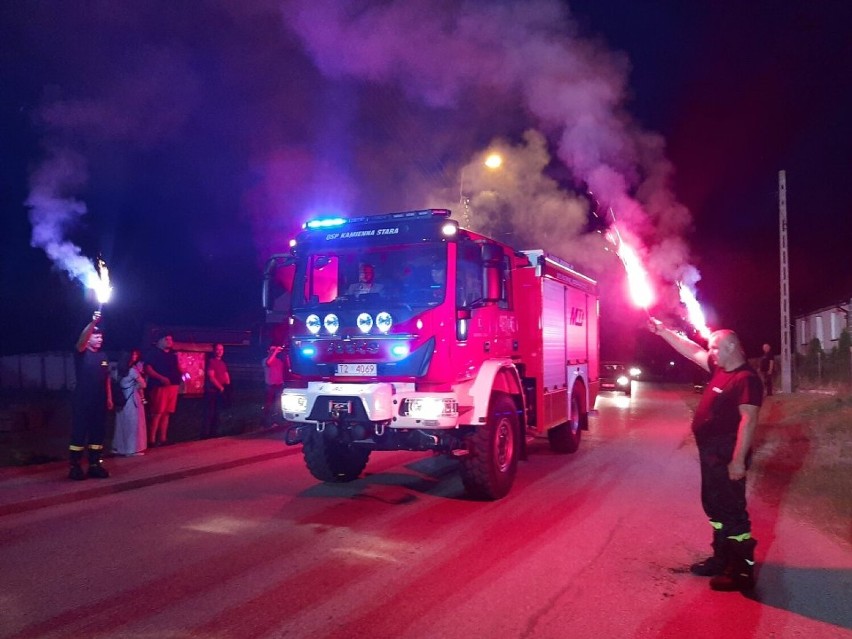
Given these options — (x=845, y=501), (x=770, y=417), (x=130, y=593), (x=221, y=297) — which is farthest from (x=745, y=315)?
(x=130, y=593)

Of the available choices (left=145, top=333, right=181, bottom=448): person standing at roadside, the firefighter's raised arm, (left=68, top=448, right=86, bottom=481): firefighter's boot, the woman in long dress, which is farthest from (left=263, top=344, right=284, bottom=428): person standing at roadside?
the firefighter's raised arm

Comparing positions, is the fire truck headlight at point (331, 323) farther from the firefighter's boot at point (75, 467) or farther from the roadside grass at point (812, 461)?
the roadside grass at point (812, 461)

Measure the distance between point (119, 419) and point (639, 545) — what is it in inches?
310

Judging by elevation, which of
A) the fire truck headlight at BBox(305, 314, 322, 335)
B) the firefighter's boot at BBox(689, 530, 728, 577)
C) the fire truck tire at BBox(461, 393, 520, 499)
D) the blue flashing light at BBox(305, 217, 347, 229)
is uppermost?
the blue flashing light at BBox(305, 217, 347, 229)

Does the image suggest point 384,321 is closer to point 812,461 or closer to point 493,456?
point 493,456

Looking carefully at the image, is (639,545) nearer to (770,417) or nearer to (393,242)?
(393,242)

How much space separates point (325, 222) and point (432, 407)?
273 cm

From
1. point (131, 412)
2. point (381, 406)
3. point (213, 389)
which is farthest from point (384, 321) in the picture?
point (213, 389)

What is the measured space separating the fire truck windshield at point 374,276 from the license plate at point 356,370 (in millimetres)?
724

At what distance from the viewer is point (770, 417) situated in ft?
59.4

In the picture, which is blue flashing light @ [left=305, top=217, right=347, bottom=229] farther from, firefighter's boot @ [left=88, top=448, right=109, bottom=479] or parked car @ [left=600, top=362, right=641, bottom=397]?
parked car @ [left=600, top=362, right=641, bottom=397]

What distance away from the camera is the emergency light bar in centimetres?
788

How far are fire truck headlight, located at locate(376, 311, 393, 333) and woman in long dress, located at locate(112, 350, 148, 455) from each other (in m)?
4.69

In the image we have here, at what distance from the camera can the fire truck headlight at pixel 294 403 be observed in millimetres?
7883
